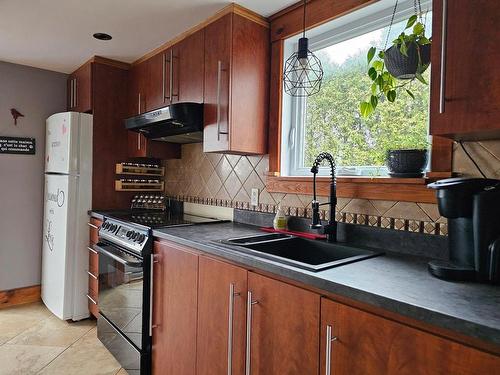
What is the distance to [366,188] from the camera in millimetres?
1609

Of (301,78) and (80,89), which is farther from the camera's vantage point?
(80,89)

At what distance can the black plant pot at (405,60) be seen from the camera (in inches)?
53.3

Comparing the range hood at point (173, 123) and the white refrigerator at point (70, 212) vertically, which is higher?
the range hood at point (173, 123)

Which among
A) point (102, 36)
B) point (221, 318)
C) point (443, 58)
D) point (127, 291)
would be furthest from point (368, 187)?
point (102, 36)

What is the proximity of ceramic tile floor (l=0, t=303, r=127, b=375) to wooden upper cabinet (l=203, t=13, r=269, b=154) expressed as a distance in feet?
5.04

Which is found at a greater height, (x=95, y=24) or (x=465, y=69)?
(x=95, y=24)

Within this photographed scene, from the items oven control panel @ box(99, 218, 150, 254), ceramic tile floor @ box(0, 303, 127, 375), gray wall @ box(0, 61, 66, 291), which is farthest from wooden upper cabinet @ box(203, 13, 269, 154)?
gray wall @ box(0, 61, 66, 291)

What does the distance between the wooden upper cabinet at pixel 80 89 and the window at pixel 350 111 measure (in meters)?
1.72

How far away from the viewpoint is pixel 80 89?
2990mm

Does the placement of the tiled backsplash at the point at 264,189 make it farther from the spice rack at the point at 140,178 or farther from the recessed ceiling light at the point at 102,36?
the recessed ceiling light at the point at 102,36

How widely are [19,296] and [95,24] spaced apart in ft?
8.04

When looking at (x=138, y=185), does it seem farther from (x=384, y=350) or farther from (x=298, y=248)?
(x=384, y=350)

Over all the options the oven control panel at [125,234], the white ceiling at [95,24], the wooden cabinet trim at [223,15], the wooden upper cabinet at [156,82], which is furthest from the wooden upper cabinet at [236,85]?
the oven control panel at [125,234]

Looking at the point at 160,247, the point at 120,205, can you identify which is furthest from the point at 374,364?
the point at 120,205
